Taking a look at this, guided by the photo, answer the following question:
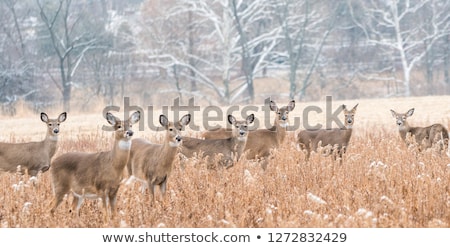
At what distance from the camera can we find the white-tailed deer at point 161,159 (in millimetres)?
10216

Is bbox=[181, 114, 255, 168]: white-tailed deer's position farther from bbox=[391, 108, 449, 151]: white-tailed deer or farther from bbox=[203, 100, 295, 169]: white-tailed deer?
bbox=[391, 108, 449, 151]: white-tailed deer

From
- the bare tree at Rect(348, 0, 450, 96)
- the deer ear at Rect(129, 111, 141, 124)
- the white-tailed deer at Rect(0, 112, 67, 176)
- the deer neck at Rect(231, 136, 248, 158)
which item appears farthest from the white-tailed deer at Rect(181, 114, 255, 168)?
the bare tree at Rect(348, 0, 450, 96)

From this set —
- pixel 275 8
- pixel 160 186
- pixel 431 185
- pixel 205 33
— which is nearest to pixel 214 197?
pixel 160 186

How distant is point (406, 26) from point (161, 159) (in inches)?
1718

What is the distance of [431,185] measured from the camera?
8.90 meters

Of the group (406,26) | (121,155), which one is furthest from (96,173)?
(406,26)

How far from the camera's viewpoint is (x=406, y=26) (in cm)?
5184

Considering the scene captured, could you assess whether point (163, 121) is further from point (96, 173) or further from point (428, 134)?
point (428, 134)

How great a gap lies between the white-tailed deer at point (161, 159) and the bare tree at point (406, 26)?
37620 mm

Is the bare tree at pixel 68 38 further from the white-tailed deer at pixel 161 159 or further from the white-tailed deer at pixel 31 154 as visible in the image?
the white-tailed deer at pixel 161 159

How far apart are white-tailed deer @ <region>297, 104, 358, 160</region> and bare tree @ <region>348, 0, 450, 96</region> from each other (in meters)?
32.3
